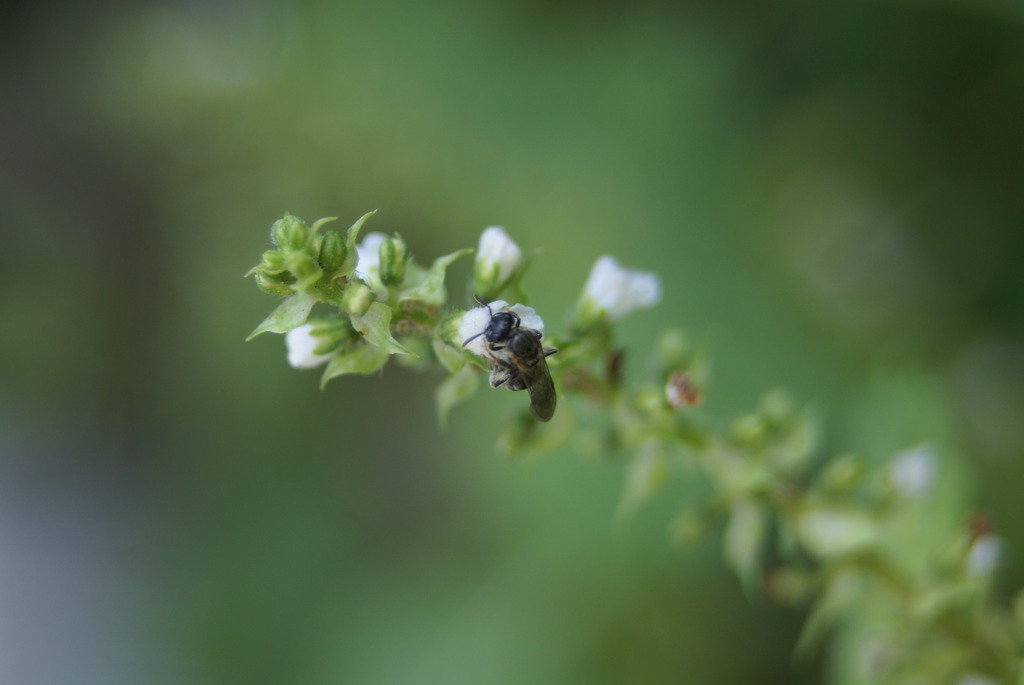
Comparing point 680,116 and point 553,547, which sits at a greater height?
point 680,116

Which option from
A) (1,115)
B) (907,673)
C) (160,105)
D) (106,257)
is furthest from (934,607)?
(1,115)

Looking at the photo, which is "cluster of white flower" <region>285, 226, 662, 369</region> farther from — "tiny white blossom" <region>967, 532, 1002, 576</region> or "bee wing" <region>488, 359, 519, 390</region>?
"tiny white blossom" <region>967, 532, 1002, 576</region>

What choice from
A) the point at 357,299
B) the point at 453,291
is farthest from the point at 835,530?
the point at 453,291

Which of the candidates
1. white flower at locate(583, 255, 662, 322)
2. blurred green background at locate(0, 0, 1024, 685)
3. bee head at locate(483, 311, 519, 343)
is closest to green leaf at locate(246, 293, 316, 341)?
bee head at locate(483, 311, 519, 343)

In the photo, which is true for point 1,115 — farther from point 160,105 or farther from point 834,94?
point 834,94

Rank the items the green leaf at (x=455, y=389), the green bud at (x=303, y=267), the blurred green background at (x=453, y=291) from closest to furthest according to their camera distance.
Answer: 1. the green bud at (x=303, y=267)
2. the green leaf at (x=455, y=389)
3. the blurred green background at (x=453, y=291)

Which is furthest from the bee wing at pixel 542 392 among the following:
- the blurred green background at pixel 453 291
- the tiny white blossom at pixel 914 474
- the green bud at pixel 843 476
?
the blurred green background at pixel 453 291

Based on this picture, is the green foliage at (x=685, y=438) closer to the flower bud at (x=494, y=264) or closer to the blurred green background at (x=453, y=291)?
the flower bud at (x=494, y=264)

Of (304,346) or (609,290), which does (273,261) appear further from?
(609,290)
